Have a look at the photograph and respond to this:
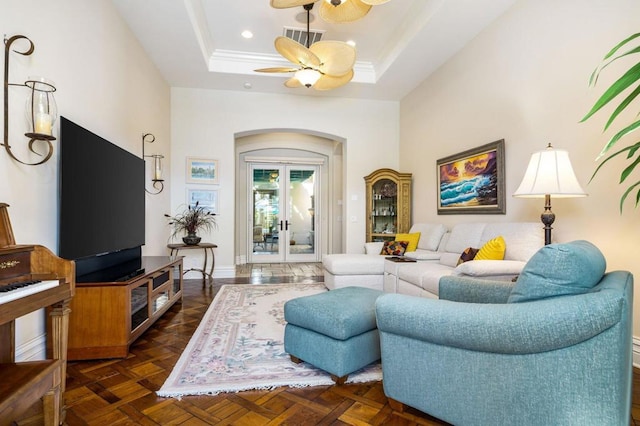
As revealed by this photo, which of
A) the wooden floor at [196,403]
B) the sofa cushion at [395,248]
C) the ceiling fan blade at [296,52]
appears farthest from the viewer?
the sofa cushion at [395,248]

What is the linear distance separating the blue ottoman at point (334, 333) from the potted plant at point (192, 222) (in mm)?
3143

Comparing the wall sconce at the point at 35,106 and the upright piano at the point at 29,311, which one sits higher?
the wall sconce at the point at 35,106

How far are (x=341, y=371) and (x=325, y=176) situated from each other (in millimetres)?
5971

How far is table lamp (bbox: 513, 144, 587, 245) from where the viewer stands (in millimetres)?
2143

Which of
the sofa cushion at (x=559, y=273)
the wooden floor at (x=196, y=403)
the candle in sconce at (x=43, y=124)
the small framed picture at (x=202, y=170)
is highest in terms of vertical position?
the small framed picture at (x=202, y=170)

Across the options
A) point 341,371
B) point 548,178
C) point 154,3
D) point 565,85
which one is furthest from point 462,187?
point 154,3

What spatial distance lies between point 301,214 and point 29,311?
634 centimetres

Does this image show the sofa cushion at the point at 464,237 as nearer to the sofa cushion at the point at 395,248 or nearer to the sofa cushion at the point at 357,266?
the sofa cushion at the point at 395,248

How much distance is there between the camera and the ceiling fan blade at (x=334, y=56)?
121 inches

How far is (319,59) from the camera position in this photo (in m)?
3.22

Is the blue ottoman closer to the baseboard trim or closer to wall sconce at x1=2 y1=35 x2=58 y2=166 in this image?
the baseboard trim

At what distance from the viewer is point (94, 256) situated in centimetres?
251

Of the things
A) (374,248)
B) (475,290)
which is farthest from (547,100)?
(374,248)

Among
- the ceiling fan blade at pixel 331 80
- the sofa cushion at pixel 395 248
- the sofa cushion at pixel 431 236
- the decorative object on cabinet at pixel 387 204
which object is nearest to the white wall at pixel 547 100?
the sofa cushion at pixel 431 236
